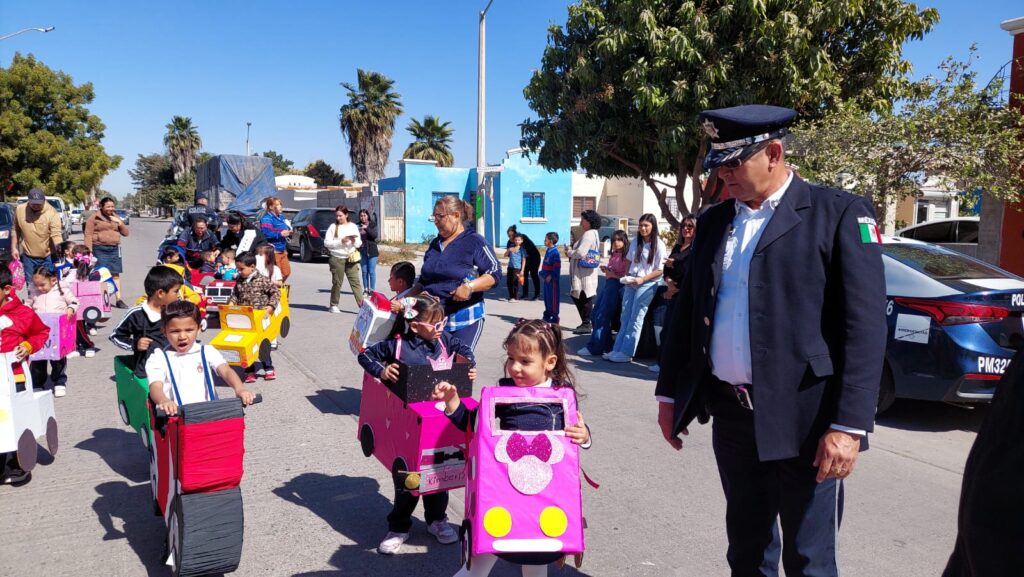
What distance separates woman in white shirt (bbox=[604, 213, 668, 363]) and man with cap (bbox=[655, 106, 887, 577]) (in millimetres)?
6256

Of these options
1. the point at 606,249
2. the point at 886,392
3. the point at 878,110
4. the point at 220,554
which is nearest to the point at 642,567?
the point at 220,554

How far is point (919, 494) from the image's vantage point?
15.1 feet

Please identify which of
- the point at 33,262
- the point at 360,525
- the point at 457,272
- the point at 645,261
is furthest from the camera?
the point at 33,262

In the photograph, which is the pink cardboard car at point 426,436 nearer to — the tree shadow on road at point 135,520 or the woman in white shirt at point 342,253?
the tree shadow on road at point 135,520

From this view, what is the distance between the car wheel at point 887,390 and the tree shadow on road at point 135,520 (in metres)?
5.49

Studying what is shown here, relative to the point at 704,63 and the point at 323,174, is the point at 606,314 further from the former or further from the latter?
the point at 323,174

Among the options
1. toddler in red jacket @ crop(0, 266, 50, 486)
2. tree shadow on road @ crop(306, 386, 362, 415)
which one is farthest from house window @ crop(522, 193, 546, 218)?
toddler in red jacket @ crop(0, 266, 50, 486)

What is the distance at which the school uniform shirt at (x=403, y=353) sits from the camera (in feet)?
12.8

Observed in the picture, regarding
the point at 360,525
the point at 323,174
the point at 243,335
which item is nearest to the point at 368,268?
the point at 243,335

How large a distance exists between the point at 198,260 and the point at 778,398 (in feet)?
33.5

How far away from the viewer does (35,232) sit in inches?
392

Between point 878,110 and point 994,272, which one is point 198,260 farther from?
point 878,110

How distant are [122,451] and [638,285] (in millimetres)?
5795

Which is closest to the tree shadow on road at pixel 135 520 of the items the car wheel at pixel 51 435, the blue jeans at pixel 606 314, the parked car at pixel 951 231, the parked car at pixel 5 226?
the car wheel at pixel 51 435
